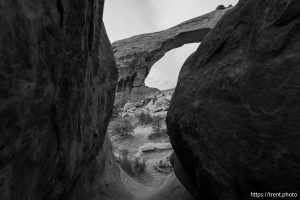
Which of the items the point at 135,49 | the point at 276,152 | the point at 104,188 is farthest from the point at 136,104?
the point at 276,152

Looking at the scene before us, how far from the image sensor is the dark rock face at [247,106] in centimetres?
164

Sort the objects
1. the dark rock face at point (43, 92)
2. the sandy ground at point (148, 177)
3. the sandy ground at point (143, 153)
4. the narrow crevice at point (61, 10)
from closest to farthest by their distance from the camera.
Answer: the dark rock face at point (43, 92)
the narrow crevice at point (61, 10)
the sandy ground at point (148, 177)
the sandy ground at point (143, 153)

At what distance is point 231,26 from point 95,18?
4.71 ft

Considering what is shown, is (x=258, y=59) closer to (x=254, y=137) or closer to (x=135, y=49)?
(x=254, y=137)

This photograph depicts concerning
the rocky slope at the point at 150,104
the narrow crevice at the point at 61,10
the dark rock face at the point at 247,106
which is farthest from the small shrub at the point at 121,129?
the narrow crevice at the point at 61,10

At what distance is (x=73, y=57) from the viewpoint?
2102mm

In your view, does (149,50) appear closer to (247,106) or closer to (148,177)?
(148,177)

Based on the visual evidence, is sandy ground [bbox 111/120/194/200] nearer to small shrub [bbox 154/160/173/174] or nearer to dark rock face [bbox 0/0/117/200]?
small shrub [bbox 154/160/173/174]

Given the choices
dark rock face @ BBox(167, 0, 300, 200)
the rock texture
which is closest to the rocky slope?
the rock texture

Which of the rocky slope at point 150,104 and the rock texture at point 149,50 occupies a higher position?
the rock texture at point 149,50

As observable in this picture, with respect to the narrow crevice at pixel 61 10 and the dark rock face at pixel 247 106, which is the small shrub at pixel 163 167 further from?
the narrow crevice at pixel 61 10

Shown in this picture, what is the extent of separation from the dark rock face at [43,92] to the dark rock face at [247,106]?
1.22 metres

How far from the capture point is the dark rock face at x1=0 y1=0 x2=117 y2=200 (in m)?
1.35

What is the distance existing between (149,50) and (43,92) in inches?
570
